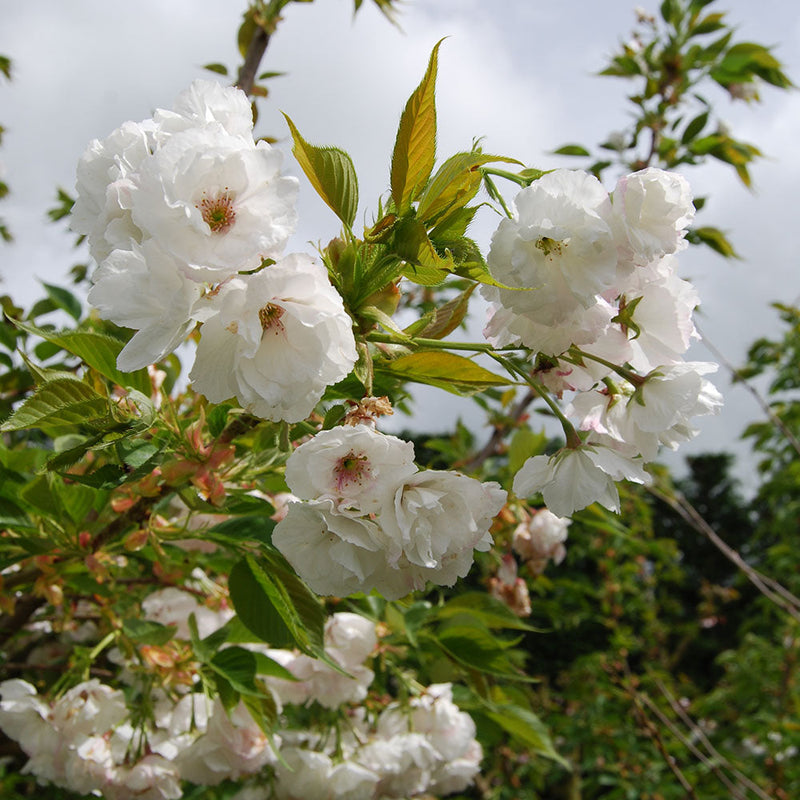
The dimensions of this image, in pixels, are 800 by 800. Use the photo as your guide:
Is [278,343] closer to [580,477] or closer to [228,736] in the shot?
[580,477]

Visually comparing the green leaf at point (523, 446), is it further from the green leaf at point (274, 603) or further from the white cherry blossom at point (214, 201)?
the white cherry blossom at point (214, 201)

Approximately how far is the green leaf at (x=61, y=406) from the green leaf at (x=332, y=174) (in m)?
0.27

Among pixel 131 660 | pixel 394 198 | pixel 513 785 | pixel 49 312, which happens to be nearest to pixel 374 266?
pixel 394 198

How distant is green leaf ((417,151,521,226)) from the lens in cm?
56

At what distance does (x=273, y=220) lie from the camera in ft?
→ 1.78

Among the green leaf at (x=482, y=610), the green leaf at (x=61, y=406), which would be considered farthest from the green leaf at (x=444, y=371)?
the green leaf at (x=482, y=610)

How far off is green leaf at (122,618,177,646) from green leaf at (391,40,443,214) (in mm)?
777

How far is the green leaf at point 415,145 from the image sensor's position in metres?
0.57

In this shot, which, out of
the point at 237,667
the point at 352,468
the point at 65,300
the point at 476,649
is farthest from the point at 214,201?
the point at 65,300

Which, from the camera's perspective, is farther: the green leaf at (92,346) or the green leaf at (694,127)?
the green leaf at (694,127)

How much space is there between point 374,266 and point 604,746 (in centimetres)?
378

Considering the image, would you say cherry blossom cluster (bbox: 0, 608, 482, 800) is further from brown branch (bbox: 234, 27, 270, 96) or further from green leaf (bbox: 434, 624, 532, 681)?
Answer: brown branch (bbox: 234, 27, 270, 96)

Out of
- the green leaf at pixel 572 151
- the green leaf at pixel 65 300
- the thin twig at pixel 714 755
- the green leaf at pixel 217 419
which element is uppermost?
the green leaf at pixel 572 151

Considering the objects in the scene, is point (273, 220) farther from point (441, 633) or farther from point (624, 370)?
point (441, 633)
